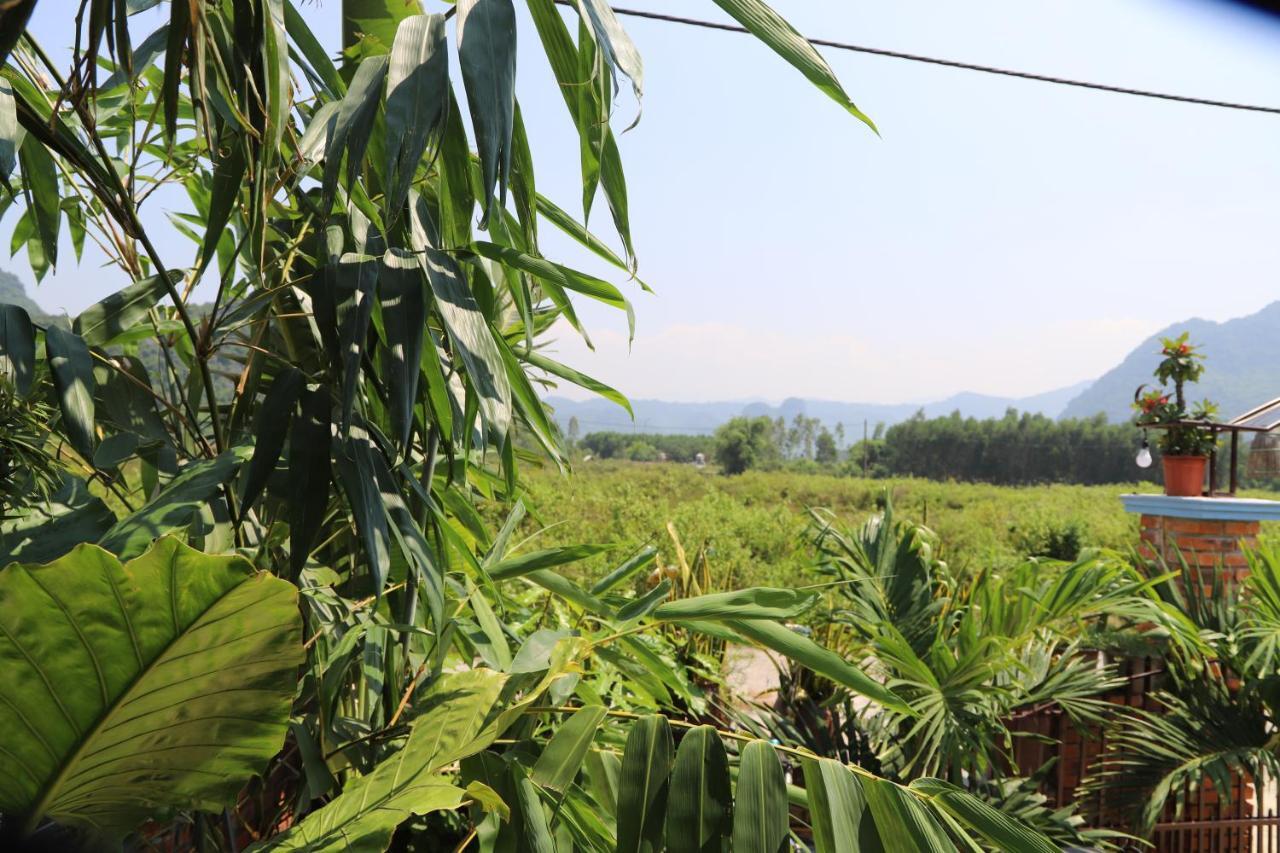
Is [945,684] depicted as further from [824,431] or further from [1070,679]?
[824,431]

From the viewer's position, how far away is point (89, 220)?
39.0 inches

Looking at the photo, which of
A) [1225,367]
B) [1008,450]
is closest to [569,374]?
[1008,450]

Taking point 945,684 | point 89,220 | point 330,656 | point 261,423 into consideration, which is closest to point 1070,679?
point 945,684

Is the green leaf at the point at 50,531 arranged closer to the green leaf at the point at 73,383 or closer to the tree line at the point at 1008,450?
the green leaf at the point at 73,383

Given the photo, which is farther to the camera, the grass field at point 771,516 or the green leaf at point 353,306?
the grass field at point 771,516

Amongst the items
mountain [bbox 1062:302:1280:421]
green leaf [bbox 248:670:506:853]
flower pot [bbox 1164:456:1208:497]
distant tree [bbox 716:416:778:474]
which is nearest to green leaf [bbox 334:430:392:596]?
green leaf [bbox 248:670:506:853]

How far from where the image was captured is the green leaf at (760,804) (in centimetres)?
60

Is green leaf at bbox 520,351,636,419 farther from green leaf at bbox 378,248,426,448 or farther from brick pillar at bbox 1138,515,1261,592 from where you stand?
brick pillar at bbox 1138,515,1261,592

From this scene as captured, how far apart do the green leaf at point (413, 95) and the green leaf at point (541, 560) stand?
55 cm

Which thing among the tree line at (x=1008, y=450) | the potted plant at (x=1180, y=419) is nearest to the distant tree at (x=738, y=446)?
the tree line at (x=1008, y=450)

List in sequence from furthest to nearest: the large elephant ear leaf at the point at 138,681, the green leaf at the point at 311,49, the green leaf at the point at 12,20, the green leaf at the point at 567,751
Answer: the green leaf at the point at 311,49 → the green leaf at the point at 567,751 → the large elephant ear leaf at the point at 138,681 → the green leaf at the point at 12,20

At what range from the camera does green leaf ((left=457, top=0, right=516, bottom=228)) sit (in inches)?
19.7

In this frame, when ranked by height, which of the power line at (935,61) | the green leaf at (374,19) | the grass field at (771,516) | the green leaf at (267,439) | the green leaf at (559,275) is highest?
the power line at (935,61)

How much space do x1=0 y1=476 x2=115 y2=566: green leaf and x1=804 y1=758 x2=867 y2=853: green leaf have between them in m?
0.58
